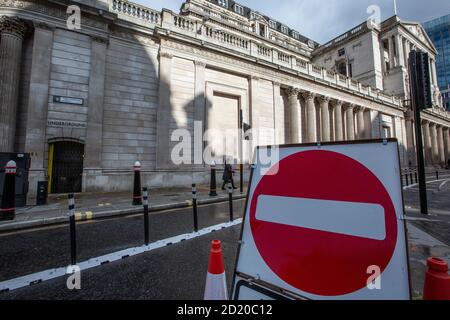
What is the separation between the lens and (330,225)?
1387 millimetres

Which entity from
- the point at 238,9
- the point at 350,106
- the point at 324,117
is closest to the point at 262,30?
the point at 238,9

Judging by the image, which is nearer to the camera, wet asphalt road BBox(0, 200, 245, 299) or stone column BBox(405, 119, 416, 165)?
wet asphalt road BBox(0, 200, 245, 299)

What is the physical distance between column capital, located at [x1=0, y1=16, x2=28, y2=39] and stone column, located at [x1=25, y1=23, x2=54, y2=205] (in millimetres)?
529

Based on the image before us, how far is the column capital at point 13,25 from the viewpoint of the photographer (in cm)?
907

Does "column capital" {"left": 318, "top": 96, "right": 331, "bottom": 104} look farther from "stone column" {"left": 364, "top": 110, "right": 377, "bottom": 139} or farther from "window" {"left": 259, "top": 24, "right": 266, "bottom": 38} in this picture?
"window" {"left": 259, "top": 24, "right": 266, "bottom": 38}

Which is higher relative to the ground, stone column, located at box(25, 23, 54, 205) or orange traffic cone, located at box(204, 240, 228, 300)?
stone column, located at box(25, 23, 54, 205)

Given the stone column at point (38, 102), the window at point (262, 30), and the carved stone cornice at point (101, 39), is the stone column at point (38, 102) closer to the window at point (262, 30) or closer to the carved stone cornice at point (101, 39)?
the carved stone cornice at point (101, 39)

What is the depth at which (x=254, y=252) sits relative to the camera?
1.63 m

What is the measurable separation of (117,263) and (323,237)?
2801 mm

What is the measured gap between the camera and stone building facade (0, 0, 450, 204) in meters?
9.37

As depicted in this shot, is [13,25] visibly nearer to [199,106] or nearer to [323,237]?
[199,106]

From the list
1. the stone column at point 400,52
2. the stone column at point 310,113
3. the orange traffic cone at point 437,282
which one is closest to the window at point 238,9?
the stone column at point 310,113

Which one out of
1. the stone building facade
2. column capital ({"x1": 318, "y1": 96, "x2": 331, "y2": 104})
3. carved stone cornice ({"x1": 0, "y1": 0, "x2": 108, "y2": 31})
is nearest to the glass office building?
column capital ({"x1": 318, "y1": 96, "x2": 331, "y2": 104})
